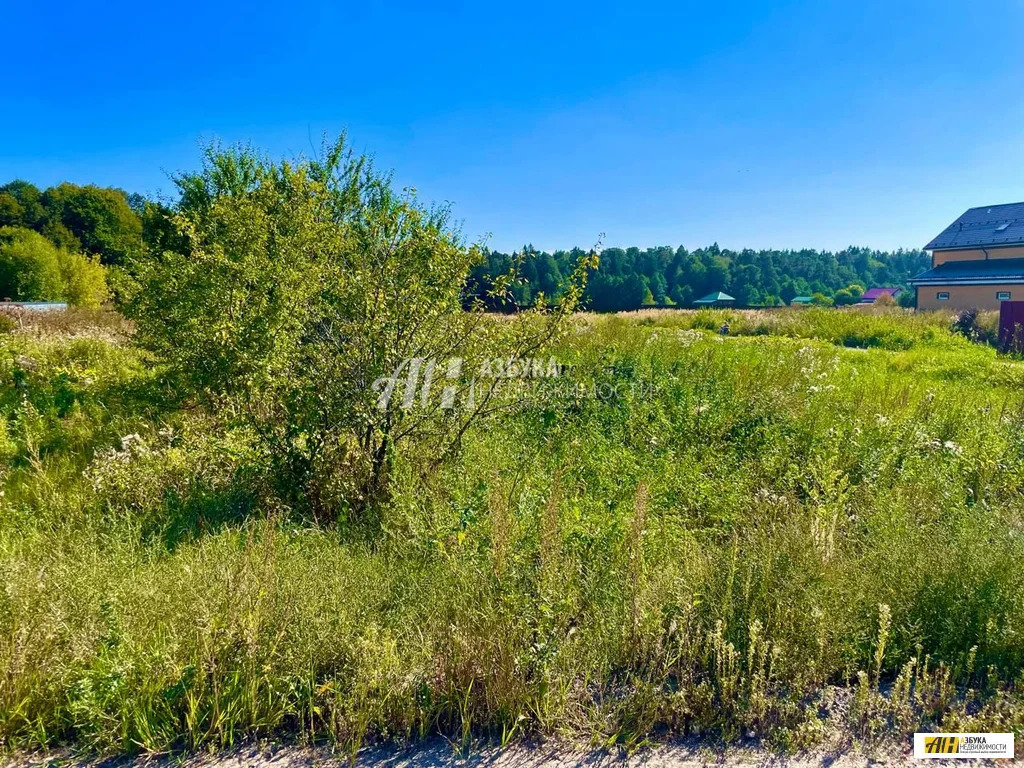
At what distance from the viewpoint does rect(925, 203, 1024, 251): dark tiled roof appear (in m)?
29.5

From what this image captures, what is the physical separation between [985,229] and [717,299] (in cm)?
2945

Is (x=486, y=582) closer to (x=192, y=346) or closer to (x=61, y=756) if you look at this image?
(x=61, y=756)

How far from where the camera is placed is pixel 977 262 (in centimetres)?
3011

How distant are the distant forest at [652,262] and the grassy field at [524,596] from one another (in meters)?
7.97

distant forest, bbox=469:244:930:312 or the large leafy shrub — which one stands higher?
distant forest, bbox=469:244:930:312

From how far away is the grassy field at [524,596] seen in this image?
2094 millimetres

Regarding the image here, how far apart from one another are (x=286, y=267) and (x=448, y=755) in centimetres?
356

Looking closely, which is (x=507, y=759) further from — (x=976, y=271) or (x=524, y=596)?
(x=976, y=271)

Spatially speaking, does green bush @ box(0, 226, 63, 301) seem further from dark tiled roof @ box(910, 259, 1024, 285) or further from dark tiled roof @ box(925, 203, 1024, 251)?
dark tiled roof @ box(925, 203, 1024, 251)

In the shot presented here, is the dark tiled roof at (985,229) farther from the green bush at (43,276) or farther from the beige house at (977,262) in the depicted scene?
the green bush at (43,276)

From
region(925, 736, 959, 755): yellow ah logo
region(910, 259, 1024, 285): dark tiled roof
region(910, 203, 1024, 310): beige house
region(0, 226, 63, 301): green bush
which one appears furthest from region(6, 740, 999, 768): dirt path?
region(0, 226, 63, 301): green bush

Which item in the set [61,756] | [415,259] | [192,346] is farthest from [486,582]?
[192,346]

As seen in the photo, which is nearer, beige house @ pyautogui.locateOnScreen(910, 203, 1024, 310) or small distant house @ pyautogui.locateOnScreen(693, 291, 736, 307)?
beige house @ pyautogui.locateOnScreen(910, 203, 1024, 310)

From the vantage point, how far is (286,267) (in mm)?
4227
